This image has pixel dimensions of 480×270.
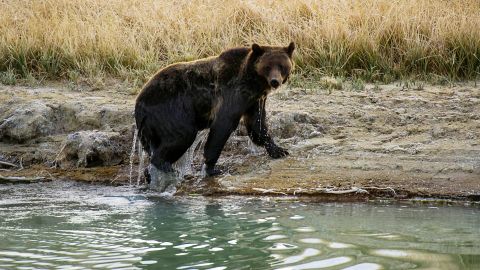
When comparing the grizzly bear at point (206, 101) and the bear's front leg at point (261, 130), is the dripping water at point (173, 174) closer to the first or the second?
the grizzly bear at point (206, 101)

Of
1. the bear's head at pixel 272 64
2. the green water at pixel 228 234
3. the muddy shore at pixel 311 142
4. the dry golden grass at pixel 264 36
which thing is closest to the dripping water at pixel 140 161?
the muddy shore at pixel 311 142

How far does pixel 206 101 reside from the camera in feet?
31.5

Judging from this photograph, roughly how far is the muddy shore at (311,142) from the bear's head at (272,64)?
3.36 feet

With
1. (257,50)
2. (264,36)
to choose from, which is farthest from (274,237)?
(264,36)

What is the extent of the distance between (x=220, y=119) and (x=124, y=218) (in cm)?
225

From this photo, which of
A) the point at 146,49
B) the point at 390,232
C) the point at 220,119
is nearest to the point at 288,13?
the point at 146,49

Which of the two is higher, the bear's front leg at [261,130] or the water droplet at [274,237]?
the bear's front leg at [261,130]

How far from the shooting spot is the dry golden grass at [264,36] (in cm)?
1259

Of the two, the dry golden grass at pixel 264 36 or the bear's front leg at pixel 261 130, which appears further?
the dry golden grass at pixel 264 36

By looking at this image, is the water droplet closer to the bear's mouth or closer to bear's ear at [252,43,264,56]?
the bear's mouth

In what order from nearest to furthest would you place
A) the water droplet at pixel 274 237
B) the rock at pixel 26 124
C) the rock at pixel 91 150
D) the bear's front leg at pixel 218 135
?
the water droplet at pixel 274 237 → the bear's front leg at pixel 218 135 → the rock at pixel 91 150 → the rock at pixel 26 124

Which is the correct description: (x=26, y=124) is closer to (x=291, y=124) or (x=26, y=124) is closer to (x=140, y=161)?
(x=140, y=161)

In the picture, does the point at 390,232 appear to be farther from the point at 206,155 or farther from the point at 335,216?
the point at 206,155

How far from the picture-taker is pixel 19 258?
5.74 meters
